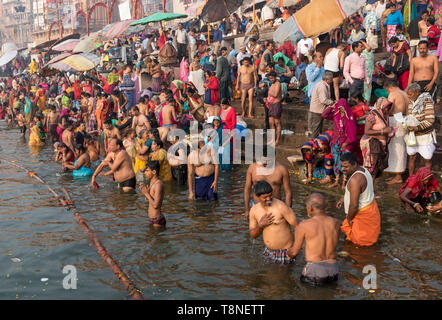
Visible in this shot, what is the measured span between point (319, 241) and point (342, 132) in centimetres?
447

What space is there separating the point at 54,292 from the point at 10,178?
25.8 feet

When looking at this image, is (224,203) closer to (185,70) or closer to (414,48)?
(414,48)

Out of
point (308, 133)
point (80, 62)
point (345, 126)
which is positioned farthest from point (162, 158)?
point (80, 62)

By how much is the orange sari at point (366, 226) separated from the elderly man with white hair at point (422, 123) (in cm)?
259

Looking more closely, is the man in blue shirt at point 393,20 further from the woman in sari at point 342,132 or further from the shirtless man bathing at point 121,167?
the shirtless man bathing at point 121,167

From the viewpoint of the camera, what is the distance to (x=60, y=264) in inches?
271

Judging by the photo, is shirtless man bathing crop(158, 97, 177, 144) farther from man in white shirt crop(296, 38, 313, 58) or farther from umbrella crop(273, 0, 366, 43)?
man in white shirt crop(296, 38, 313, 58)

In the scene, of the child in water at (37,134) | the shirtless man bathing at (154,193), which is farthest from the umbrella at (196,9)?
the shirtless man bathing at (154,193)

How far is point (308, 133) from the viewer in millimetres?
11852

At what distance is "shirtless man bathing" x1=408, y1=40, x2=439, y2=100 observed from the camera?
9789mm

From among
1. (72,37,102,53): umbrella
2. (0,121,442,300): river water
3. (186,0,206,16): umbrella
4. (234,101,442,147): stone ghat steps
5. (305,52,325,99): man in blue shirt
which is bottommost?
(0,121,442,300): river water

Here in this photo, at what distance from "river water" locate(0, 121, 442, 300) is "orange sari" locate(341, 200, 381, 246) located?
0.13m

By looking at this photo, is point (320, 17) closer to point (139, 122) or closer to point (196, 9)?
point (139, 122)

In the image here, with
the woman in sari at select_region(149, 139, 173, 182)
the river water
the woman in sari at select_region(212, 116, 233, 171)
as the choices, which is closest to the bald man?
the river water
